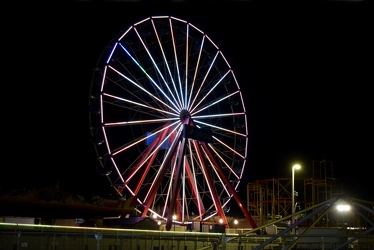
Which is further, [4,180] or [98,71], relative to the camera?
[4,180]

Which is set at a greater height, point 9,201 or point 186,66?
point 186,66

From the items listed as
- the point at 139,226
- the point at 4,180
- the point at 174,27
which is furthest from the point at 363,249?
the point at 4,180

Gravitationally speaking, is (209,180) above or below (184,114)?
below

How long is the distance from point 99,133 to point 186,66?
8.81 m

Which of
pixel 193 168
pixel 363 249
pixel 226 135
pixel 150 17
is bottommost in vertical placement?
pixel 363 249

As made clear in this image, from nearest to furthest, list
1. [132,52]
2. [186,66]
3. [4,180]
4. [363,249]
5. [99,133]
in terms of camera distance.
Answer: [363,249], [99,133], [132,52], [186,66], [4,180]

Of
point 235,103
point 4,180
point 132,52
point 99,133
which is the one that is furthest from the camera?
point 4,180

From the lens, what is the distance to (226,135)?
134 feet

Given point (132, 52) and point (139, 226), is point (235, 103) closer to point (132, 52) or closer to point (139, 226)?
point (132, 52)

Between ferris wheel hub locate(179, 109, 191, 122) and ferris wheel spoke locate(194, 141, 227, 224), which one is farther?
ferris wheel spoke locate(194, 141, 227, 224)

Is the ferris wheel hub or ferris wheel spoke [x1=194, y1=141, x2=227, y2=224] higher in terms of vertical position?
the ferris wheel hub

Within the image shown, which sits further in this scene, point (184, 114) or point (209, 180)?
point (209, 180)

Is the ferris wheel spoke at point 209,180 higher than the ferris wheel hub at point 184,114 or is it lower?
lower

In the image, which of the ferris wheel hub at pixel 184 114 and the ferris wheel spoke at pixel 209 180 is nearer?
the ferris wheel hub at pixel 184 114
